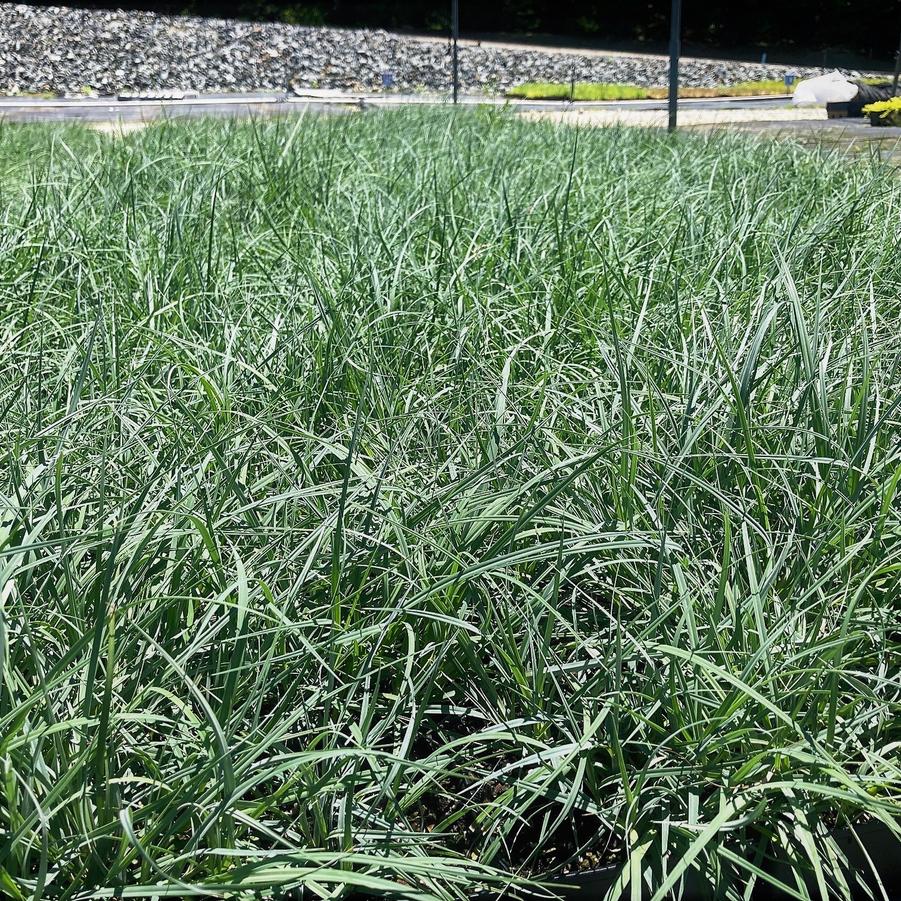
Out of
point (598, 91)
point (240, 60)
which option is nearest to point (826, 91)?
point (598, 91)

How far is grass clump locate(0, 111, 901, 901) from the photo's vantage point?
1010mm

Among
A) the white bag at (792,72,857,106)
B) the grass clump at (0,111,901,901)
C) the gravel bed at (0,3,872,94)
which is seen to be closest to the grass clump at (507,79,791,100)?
the gravel bed at (0,3,872,94)

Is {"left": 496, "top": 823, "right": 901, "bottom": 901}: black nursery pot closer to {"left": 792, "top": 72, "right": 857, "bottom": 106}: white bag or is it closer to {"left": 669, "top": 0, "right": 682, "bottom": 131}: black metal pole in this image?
{"left": 669, "top": 0, "right": 682, "bottom": 131}: black metal pole

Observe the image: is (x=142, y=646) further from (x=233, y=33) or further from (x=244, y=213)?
(x=233, y=33)

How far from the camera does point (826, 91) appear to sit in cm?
597

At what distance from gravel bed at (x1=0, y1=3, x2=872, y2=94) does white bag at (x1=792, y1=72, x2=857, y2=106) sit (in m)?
10.4

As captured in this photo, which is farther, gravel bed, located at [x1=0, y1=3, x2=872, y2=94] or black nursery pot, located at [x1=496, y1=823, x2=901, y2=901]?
gravel bed, located at [x1=0, y1=3, x2=872, y2=94]

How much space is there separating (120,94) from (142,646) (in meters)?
17.7

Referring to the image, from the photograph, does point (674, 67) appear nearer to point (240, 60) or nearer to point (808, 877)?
point (808, 877)

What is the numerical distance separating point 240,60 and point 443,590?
1960 centimetres

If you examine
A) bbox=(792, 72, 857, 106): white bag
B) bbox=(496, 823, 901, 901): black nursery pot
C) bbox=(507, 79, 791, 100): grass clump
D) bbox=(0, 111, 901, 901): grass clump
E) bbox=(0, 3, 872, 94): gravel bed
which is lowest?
bbox=(496, 823, 901, 901): black nursery pot

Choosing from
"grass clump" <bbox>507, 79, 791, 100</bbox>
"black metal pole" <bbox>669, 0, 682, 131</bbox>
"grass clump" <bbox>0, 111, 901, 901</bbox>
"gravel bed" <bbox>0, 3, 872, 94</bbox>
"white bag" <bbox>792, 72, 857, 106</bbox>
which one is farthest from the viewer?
"gravel bed" <bbox>0, 3, 872, 94</bbox>

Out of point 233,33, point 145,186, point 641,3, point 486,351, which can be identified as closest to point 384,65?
point 233,33

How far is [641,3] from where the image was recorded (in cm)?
2255
